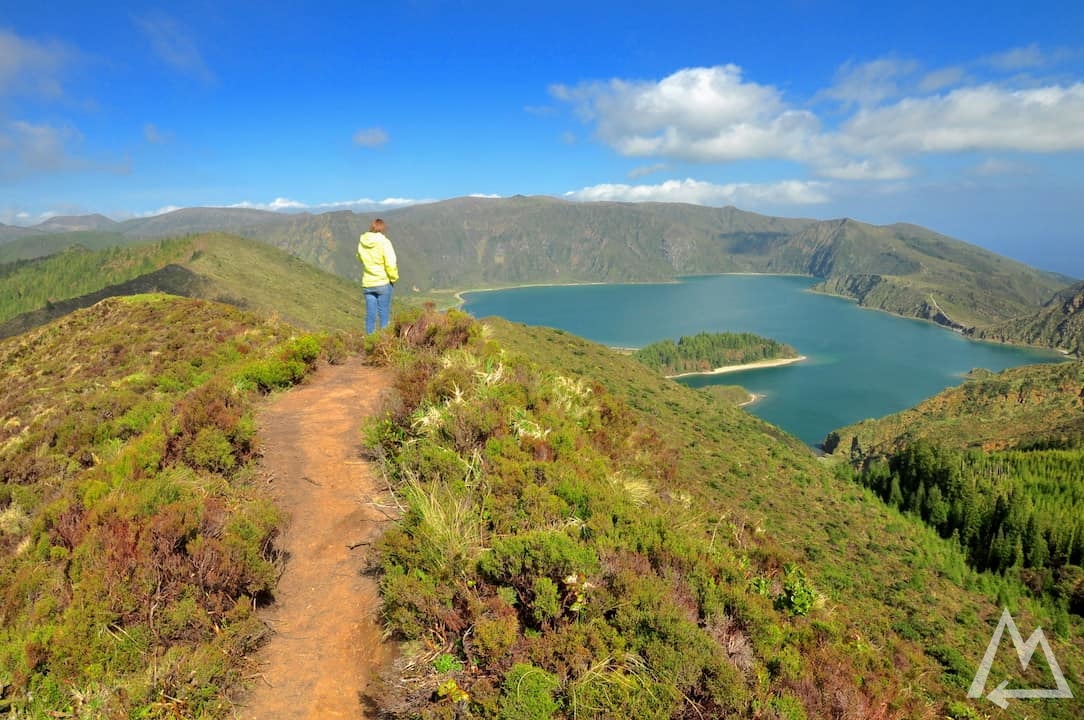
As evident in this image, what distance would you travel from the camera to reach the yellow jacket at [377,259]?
45.8 feet

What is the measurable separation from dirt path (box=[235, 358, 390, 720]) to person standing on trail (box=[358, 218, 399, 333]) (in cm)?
489

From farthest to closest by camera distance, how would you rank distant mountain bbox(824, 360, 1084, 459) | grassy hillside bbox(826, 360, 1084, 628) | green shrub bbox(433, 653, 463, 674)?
1. distant mountain bbox(824, 360, 1084, 459)
2. grassy hillside bbox(826, 360, 1084, 628)
3. green shrub bbox(433, 653, 463, 674)

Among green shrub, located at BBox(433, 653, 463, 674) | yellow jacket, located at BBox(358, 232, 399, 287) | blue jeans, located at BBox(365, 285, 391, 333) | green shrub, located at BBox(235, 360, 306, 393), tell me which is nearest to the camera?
green shrub, located at BBox(433, 653, 463, 674)

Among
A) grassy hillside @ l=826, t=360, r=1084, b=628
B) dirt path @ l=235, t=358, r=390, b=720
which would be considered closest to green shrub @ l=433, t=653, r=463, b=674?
dirt path @ l=235, t=358, r=390, b=720

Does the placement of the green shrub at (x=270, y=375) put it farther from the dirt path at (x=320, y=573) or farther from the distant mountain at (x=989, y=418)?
the distant mountain at (x=989, y=418)

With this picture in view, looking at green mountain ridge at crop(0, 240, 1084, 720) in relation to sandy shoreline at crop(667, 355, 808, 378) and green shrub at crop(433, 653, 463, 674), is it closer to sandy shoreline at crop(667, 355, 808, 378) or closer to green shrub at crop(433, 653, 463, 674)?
green shrub at crop(433, 653, 463, 674)

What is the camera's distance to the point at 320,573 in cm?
634

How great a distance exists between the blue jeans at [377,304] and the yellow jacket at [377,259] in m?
0.22

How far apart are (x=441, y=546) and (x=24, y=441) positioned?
48.7 feet

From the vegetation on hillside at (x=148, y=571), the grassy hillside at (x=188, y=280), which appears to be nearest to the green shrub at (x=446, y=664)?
the vegetation on hillside at (x=148, y=571)

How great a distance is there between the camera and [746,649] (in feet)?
17.8

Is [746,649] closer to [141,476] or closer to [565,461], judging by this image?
[565,461]

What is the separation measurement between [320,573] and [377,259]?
9635 mm

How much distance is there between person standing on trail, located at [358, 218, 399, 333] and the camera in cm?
1397
